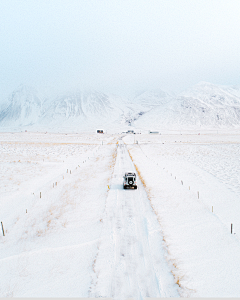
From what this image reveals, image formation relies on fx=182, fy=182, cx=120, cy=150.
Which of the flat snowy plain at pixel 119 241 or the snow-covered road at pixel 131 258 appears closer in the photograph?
the snow-covered road at pixel 131 258

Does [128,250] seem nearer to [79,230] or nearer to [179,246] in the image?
[179,246]

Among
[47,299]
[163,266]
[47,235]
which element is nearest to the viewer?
[47,299]

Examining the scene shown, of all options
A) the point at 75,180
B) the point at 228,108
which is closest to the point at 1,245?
the point at 75,180

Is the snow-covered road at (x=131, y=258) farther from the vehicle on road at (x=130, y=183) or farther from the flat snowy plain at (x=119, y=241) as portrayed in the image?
the vehicle on road at (x=130, y=183)

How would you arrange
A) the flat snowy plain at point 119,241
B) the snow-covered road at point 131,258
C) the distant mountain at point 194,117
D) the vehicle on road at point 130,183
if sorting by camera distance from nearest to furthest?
1. the snow-covered road at point 131,258
2. the flat snowy plain at point 119,241
3. the vehicle on road at point 130,183
4. the distant mountain at point 194,117

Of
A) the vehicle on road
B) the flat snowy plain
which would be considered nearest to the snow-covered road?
Answer: the flat snowy plain

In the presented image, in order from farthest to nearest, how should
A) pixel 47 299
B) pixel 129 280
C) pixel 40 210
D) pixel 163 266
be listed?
pixel 40 210
pixel 163 266
pixel 129 280
pixel 47 299

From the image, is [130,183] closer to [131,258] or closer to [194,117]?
[131,258]

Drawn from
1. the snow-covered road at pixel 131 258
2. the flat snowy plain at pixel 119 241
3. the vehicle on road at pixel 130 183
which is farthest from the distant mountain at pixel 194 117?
the snow-covered road at pixel 131 258
